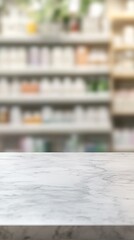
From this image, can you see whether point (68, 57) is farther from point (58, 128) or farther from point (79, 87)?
point (58, 128)

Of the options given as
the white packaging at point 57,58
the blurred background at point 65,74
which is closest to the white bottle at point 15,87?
the blurred background at point 65,74

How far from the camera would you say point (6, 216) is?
2.57 feet

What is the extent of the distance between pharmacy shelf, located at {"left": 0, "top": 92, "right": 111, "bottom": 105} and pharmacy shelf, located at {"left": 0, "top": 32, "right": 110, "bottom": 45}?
2.07 feet

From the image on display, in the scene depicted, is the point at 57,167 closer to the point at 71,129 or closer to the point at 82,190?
the point at 82,190

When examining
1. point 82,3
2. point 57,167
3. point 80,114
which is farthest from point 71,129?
point 57,167

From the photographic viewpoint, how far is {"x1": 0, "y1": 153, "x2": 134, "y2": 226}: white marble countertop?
0.77 m

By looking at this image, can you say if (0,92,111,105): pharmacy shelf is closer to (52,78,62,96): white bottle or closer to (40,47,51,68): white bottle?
(52,78,62,96): white bottle

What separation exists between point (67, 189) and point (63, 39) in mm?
4629

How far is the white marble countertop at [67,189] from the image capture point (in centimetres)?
77

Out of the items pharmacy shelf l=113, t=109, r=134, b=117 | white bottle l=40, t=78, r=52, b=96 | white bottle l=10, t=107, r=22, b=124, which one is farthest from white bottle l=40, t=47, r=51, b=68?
pharmacy shelf l=113, t=109, r=134, b=117

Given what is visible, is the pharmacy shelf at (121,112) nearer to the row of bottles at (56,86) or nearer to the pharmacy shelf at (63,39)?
the row of bottles at (56,86)

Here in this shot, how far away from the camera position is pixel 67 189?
3.10ft

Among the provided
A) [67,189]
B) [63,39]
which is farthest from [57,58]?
[67,189]

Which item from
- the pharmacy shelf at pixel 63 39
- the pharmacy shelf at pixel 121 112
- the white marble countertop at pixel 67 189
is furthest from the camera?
the pharmacy shelf at pixel 121 112
